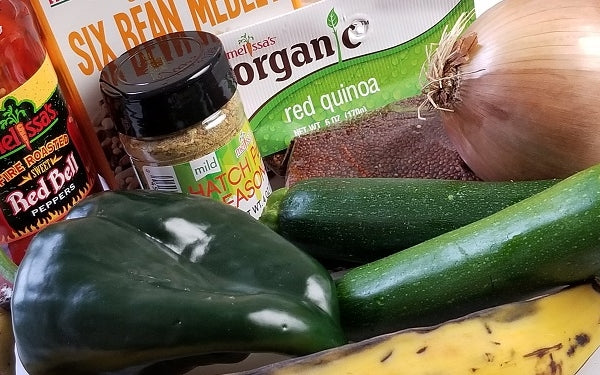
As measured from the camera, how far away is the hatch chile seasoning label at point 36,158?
0.75m

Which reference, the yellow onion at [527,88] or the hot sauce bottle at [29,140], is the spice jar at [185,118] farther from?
the yellow onion at [527,88]

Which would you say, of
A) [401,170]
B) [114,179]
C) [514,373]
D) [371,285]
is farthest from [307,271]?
[114,179]

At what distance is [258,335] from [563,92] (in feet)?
1.23

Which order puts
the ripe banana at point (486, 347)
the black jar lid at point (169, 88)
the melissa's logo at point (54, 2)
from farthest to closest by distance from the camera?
the melissa's logo at point (54, 2) → the black jar lid at point (169, 88) → the ripe banana at point (486, 347)

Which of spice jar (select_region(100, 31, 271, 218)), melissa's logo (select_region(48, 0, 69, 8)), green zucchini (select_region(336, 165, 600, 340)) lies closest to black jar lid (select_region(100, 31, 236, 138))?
spice jar (select_region(100, 31, 271, 218))

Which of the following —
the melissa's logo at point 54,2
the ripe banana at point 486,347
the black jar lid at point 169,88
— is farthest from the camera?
the melissa's logo at point 54,2

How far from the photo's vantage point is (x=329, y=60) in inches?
37.0

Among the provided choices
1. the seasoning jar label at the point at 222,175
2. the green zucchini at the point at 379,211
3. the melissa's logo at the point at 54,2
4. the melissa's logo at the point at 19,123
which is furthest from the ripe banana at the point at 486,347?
the melissa's logo at the point at 54,2

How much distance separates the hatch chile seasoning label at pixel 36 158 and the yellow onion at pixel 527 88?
1.34 feet

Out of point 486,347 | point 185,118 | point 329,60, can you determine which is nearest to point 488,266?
point 486,347

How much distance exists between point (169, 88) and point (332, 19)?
0.30m

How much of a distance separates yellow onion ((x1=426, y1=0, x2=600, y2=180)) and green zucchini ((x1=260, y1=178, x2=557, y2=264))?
34mm

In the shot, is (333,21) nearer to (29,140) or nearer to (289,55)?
(289,55)

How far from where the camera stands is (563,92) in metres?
0.70
